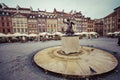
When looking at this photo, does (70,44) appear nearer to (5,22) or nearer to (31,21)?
(31,21)

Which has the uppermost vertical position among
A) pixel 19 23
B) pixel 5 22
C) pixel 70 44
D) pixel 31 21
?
pixel 31 21

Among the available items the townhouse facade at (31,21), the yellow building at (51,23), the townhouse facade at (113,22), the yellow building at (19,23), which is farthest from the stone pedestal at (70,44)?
the townhouse facade at (113,22)

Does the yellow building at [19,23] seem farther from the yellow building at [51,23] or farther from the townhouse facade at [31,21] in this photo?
the yellow building at [51,23]

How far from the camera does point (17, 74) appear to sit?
265 inches

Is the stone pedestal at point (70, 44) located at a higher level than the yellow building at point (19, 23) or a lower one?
lower

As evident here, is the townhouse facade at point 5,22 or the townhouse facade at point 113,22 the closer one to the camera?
the townhouse facade at point 5,22

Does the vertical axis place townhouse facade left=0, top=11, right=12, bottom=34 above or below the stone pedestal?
above

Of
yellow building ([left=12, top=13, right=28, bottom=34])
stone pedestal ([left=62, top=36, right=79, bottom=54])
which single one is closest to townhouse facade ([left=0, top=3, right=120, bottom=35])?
yellow building ([left=12, top=13, right=28, bottom=34])

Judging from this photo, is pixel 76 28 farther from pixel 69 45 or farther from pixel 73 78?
pixel 73 78

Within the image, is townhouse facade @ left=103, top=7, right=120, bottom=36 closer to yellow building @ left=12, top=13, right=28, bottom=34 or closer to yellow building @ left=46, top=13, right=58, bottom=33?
yellow building @ left=46, top=13, right=58, bottom=33

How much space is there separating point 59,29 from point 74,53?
3995cm

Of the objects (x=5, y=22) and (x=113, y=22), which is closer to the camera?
(x=5, y=22)

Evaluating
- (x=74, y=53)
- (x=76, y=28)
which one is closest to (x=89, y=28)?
(x=76, y=28)

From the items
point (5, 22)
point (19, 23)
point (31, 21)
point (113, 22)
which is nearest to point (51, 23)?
point (31, 21)
